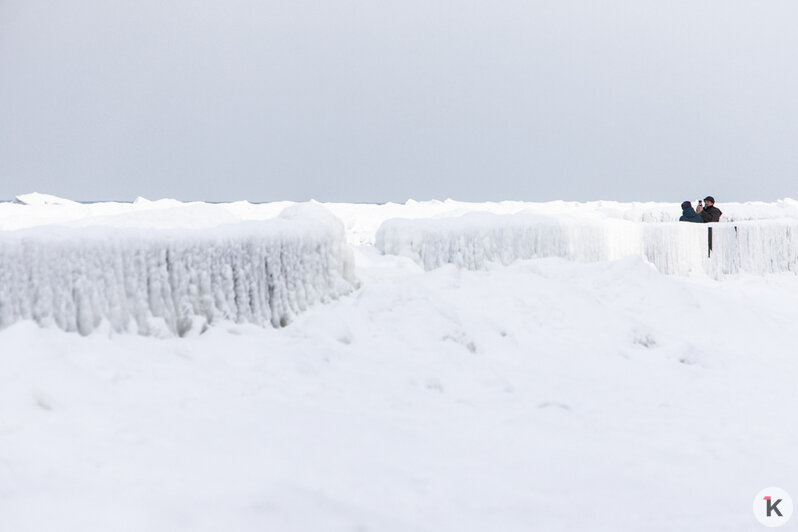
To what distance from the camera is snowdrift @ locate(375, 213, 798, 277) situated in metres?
7.13

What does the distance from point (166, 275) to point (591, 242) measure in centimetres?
537

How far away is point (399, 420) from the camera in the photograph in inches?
145

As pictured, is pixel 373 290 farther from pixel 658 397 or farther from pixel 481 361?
pixel 658 397

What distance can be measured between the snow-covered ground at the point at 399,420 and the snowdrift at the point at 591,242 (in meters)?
1.41

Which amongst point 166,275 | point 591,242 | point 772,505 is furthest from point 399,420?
point 591,242

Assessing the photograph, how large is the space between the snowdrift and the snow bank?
6.44 feet

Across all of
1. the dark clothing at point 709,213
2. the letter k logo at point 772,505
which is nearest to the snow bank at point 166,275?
the letter k logo at point 772,505

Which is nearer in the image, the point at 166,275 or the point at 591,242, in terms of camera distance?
the point at 166,275

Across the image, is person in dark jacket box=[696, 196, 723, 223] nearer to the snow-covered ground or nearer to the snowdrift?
the snowdrift

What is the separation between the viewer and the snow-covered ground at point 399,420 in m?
2.78

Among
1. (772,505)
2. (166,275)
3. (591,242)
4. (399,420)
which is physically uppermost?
(166,275)

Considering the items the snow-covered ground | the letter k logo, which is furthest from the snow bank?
the letter k logo

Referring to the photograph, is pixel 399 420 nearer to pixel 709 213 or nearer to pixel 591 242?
→ pixel 591 242

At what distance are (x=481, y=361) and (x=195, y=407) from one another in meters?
1.84
